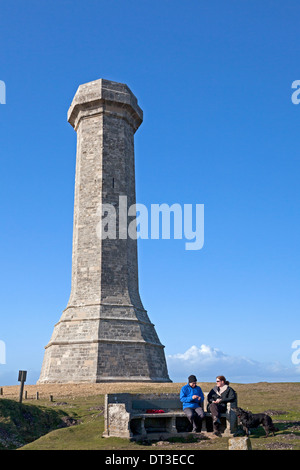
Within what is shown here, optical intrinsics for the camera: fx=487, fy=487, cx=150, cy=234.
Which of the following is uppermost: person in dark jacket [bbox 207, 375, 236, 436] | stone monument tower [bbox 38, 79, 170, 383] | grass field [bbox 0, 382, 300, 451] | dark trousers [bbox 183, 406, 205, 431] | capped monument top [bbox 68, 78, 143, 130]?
capped monument top [bbox 68, 78, 143, 130]

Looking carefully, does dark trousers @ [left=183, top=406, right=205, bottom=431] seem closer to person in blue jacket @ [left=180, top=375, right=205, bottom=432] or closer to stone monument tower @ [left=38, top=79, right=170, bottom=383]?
person in blue jacket @ [left=180, top=375, right=205, bottom=432]

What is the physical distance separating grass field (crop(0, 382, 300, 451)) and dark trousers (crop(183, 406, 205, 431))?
44 centimetres

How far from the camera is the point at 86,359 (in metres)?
29.6

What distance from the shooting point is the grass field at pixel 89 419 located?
39.7ft

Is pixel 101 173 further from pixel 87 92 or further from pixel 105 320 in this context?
pixel 105 320

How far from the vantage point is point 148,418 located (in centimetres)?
1370

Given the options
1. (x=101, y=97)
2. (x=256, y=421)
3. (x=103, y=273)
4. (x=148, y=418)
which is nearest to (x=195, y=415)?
(x=148, y=418)

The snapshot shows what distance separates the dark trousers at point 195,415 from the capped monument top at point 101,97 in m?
26.0

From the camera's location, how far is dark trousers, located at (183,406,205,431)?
43.7 feet

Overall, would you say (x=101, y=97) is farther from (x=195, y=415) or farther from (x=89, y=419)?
(x=195, y=415)

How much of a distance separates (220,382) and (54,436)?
4893mm

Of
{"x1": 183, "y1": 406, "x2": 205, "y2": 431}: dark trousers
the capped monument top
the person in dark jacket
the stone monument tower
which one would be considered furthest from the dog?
the capped monument top

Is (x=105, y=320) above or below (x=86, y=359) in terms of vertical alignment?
above
